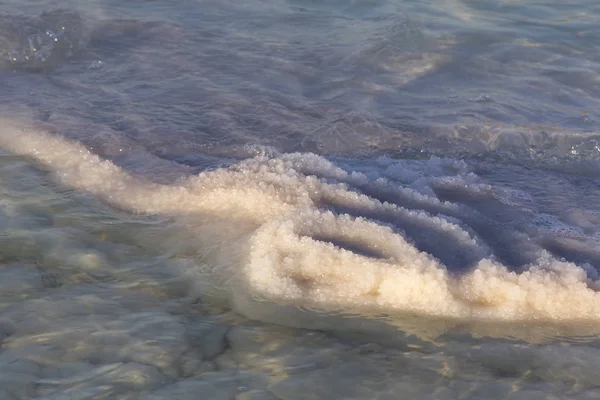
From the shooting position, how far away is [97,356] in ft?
9.85

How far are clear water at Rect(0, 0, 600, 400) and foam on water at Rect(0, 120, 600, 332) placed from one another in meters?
→ 0.01

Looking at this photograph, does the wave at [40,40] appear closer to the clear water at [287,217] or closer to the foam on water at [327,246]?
the clear water at [287,217]

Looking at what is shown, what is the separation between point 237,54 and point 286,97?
1.10 meters

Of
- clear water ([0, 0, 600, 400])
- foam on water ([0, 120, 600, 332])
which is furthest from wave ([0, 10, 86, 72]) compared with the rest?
foam on water ([0, 120, 600, 332])

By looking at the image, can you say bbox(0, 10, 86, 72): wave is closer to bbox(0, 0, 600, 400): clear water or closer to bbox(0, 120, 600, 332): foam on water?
bbox(0, 0, 600, 400): clear water

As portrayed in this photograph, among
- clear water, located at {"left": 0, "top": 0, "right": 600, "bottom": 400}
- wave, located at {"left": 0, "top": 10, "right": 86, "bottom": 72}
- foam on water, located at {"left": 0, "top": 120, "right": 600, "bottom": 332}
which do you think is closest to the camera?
clear water, located at {"left": 0, "top": 0, "right": 600, "bottom": 400}

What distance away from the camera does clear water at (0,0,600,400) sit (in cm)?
310

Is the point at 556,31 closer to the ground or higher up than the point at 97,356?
higher up

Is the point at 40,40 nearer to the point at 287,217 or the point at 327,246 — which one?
the point at 287,217

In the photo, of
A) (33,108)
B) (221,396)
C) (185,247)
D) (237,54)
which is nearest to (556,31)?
(237,54)

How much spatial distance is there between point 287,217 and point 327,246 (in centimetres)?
35

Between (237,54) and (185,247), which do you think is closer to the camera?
(185,247)

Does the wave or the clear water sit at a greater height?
the wave

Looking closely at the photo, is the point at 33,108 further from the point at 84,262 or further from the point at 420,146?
the point at 420,146
